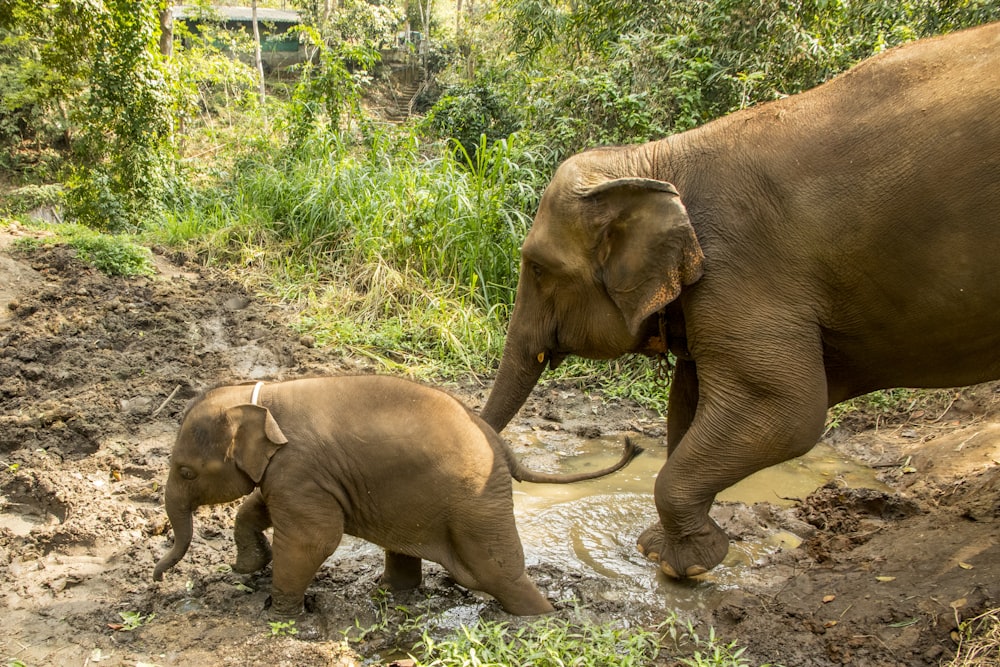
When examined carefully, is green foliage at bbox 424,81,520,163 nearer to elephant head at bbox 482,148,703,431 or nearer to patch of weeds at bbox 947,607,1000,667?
elephant head at bbox 482,148,703,431

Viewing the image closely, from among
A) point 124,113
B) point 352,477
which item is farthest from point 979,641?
Answer: point 124,113

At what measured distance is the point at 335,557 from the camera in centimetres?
424

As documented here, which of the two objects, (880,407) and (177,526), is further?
(880,407)

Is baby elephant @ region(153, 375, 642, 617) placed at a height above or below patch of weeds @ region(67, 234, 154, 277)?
below

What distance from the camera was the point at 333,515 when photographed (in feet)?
11.4

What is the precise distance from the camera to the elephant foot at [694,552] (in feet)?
12.5

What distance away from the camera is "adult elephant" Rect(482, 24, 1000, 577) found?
3205 millimetres

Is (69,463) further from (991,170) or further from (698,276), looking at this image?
(991,170)

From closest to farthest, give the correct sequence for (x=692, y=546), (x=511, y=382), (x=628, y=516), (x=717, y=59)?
1. (x=692, y=546)
2. (x=511, y=382)
3. (x=628, y=516)
4. (x=717, y=59)

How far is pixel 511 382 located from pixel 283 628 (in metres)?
1.52

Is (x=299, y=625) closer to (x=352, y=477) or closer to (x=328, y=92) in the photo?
(x=352, y=477)

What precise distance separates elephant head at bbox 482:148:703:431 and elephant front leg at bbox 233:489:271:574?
1147 mm

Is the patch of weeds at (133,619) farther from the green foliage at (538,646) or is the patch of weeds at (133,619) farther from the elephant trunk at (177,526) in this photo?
the green foliage at (538,646)

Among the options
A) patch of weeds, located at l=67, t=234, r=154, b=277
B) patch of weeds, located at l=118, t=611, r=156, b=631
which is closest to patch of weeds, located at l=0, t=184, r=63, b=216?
patch of weeds, located at l=67, t=234, r=154, b=277
